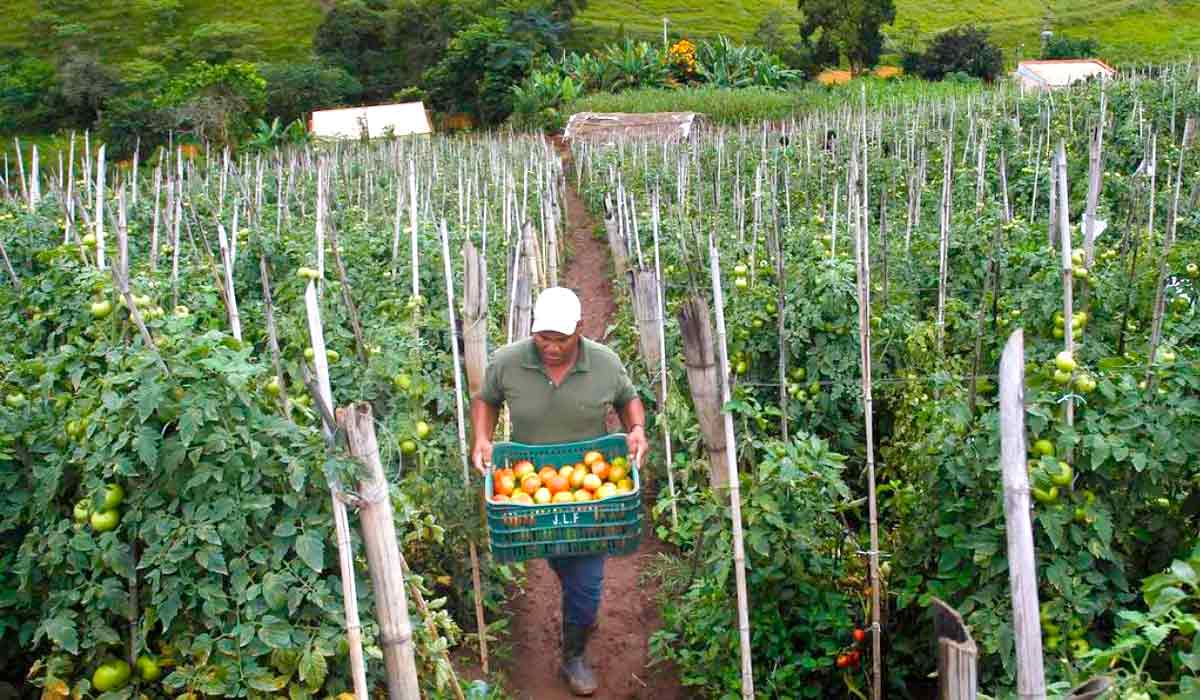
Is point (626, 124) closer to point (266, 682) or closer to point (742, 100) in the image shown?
point (742, 100)

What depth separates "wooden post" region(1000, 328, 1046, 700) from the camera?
2.01 meters

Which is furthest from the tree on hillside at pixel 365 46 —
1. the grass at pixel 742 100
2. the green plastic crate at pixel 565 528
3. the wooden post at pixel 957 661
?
the wooden post at pixel 957 661

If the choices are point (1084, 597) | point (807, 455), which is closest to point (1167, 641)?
point (1084, 597)

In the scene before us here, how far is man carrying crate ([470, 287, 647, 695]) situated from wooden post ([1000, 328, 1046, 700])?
6.64 feet

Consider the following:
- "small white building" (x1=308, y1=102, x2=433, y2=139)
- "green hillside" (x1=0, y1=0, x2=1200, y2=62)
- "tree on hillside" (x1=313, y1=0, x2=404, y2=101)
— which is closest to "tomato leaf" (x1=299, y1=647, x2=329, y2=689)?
"small white building" (x1=308, y1=102, x2=433, y2=139)

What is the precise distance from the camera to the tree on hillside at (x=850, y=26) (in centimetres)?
3553

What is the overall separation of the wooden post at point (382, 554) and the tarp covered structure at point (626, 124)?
21.5m

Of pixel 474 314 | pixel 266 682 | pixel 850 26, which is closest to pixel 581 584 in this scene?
pixel 474 314

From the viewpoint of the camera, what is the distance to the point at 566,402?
161 inches

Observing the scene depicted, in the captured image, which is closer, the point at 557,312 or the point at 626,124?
the point at 557,312

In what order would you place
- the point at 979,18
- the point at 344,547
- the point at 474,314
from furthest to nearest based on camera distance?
1. the point at 979,18
2. the point at 474,314
3. the point at 344,547

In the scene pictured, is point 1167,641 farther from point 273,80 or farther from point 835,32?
point 273,80

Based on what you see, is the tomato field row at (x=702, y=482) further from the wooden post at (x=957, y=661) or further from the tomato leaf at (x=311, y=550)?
the wooden post at (x=957, y=661)

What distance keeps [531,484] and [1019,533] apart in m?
2.26
